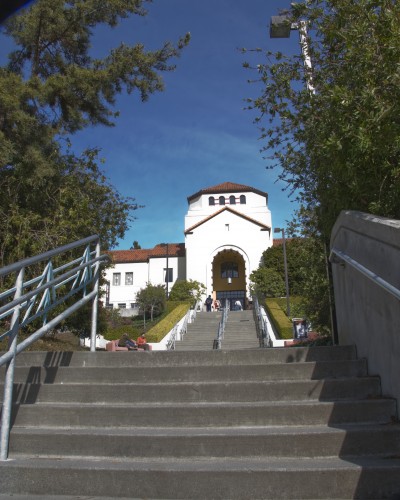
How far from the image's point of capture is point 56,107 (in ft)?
35.5

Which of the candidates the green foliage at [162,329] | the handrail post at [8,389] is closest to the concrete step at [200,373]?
the handrail post at [8,389]

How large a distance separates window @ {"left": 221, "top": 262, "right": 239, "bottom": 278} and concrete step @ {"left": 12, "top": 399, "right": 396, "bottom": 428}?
4663 centimetres

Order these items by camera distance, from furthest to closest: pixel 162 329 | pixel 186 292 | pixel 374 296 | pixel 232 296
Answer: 1. pixel 232 296
2. pixel 186 292
3. pixel 162 329
4. pixel 374 296

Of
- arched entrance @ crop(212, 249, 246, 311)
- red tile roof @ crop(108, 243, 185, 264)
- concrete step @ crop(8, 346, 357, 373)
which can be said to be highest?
red tile roof @ crop(108, 243, 185, 264)

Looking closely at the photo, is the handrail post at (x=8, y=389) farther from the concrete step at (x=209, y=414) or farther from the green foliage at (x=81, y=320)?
the green foliage at (x=81, y=320)

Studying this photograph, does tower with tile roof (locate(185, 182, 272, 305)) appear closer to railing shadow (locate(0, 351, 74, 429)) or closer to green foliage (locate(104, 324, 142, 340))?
green foliage (locate(104, 324, 142, 340))

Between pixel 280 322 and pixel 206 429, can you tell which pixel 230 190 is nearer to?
pixel 280 322

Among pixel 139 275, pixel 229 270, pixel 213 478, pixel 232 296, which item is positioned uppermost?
pixel 229 270

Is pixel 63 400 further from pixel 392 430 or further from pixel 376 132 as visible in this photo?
pixel 376 132

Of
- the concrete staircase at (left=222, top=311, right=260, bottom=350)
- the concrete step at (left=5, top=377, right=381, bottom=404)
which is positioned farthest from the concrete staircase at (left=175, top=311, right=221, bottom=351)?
the concrete step at (left=5, top=377, right=381, bottom=404)

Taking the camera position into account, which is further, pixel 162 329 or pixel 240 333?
pixel 240 333

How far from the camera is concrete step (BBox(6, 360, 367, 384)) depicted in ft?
12.9

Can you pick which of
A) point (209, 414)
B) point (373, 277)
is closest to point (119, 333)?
point (209, 414)

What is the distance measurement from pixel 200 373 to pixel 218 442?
93 centimetres
